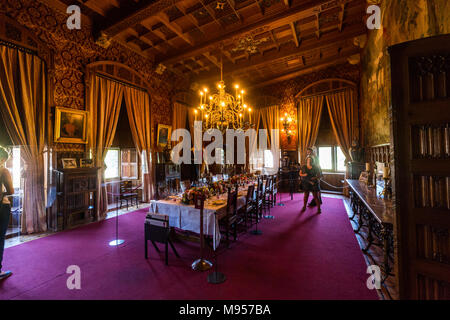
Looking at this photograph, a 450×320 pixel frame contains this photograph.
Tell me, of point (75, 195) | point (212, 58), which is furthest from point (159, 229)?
point (212, 58)

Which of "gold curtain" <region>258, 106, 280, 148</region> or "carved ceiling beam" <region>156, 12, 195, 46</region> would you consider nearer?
"carved ceiling beam" <region>156, 12, 195, 46</region>

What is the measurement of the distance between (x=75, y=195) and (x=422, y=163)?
6269 millimetres

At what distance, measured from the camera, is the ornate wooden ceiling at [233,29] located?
16.4ft

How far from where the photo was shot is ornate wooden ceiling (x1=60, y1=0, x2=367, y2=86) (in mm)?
5012

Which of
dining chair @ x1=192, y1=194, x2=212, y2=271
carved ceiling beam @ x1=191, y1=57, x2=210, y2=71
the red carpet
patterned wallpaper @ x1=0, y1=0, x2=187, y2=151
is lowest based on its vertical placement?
the red carpet

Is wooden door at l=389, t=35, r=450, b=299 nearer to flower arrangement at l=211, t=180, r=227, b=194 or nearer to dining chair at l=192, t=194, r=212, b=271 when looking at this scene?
dining chair at l=192, t=194, r=212, b=271

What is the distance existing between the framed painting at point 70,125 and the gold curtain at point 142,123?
4.98ft

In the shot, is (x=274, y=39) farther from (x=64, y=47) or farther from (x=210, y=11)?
(x=64, y=47)

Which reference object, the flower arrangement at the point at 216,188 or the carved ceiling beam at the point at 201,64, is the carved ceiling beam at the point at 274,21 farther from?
the flower arrangement at the point at 216,188

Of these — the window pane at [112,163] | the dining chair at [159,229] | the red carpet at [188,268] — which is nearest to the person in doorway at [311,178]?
the red carpet at [188,268]

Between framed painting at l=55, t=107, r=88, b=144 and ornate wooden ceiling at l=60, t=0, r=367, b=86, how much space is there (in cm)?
238

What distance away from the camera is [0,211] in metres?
2.75

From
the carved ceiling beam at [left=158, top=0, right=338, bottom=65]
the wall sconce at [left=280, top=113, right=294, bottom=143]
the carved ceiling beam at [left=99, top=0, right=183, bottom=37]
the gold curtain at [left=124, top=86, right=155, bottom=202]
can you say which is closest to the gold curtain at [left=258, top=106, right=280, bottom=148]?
the wall sconce at [left=280, top=113, right=294, bottom=143]

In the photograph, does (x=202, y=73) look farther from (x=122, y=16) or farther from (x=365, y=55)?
(x=365, y=55)
